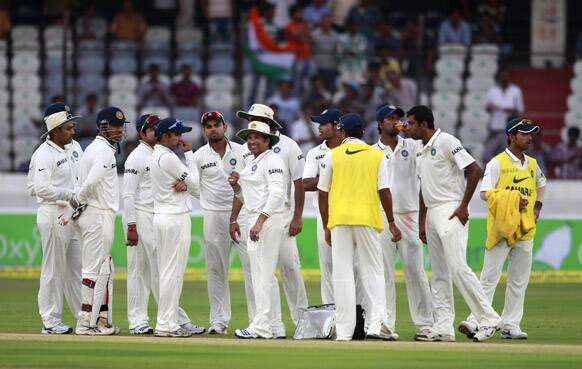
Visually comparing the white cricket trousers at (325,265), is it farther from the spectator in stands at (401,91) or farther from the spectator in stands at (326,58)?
the spectator in stands at (326,58)

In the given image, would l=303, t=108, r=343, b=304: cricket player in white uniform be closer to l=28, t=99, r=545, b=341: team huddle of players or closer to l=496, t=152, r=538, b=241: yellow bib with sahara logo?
l=28, t=99, r=545, b=341: team huddle of players

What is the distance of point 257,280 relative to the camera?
12555 mm

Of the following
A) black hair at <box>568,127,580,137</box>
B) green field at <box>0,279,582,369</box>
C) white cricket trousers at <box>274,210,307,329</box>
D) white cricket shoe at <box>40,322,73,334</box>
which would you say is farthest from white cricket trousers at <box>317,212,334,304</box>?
black hair at <box>568,127,580,137</box>

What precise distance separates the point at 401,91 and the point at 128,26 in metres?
5.67

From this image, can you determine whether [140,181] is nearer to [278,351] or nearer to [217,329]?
[217,329]

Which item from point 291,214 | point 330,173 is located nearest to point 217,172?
point 291,214

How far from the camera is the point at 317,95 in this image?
23.8 metres

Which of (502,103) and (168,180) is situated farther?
(502,103)

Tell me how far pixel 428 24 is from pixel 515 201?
13043 mm

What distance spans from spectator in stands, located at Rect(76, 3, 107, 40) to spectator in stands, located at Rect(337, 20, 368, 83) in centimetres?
470

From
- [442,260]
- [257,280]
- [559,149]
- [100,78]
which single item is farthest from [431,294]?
[100,78]

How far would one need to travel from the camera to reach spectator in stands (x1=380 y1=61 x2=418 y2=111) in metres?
23.6

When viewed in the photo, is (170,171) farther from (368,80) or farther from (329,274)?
(368,80)

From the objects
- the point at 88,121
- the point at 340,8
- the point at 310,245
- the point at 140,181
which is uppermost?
the point at 340,8
